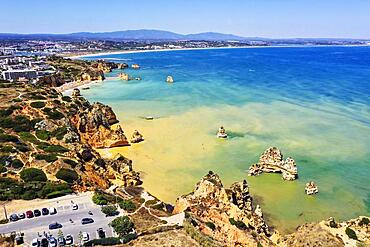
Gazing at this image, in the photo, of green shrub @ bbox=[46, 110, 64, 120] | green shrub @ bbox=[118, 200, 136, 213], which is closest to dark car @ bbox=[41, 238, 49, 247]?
green shrub @ bbox=[118, 200, 136, 213]

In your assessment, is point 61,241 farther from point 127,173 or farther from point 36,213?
point 127,173

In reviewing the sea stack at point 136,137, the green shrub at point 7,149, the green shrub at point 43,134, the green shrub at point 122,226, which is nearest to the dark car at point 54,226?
the green shrub at point 122,226

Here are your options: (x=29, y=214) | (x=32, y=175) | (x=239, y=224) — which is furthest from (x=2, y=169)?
(x=239, y=224)

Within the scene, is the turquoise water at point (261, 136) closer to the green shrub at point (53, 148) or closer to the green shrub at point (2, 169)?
the green shrub at point (53, 148)

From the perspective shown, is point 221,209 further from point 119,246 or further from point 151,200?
point 119,246

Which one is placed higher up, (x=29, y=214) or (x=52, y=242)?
(x=52, y=242)

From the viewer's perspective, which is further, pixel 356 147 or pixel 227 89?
pixel 227 89

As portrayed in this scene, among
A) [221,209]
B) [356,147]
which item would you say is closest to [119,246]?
[221,209]
